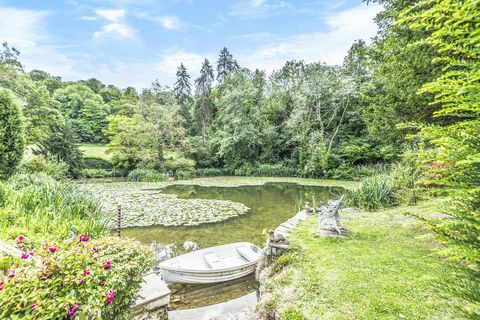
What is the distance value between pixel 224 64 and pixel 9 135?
25942mm

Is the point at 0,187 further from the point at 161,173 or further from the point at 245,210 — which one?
the point at 161,173

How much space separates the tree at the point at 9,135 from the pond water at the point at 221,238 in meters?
3.42

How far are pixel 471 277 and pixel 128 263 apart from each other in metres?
2.74

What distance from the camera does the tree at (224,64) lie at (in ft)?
92.9

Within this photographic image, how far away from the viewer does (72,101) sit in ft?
95.7

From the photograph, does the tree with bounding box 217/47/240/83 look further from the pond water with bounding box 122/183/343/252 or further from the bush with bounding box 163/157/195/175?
the pond water with bounding box 122/183/343/252

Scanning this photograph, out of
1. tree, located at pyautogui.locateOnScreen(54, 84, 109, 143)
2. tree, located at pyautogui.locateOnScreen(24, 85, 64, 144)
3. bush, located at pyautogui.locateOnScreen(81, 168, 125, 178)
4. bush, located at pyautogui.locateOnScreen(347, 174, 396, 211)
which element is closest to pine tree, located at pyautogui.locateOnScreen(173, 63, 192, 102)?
tree, located at pyautogui.locateOnScreen(54, 84, 109, 143)

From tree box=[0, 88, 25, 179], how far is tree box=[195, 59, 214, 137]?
17.7 meters

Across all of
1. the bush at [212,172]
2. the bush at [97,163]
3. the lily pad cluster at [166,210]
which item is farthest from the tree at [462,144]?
the bush at [97,163]

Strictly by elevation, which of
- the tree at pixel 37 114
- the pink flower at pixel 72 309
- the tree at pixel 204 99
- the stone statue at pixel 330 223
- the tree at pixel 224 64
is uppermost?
the tree at pixel 224 64

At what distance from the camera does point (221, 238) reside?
6102 millimetres

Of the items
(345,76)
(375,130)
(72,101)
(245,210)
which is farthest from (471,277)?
(72,101)

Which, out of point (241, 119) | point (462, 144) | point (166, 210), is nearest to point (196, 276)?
point (462, 144)

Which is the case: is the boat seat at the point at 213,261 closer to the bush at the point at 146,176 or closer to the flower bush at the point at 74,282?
the flower bush at the point at 74,282
